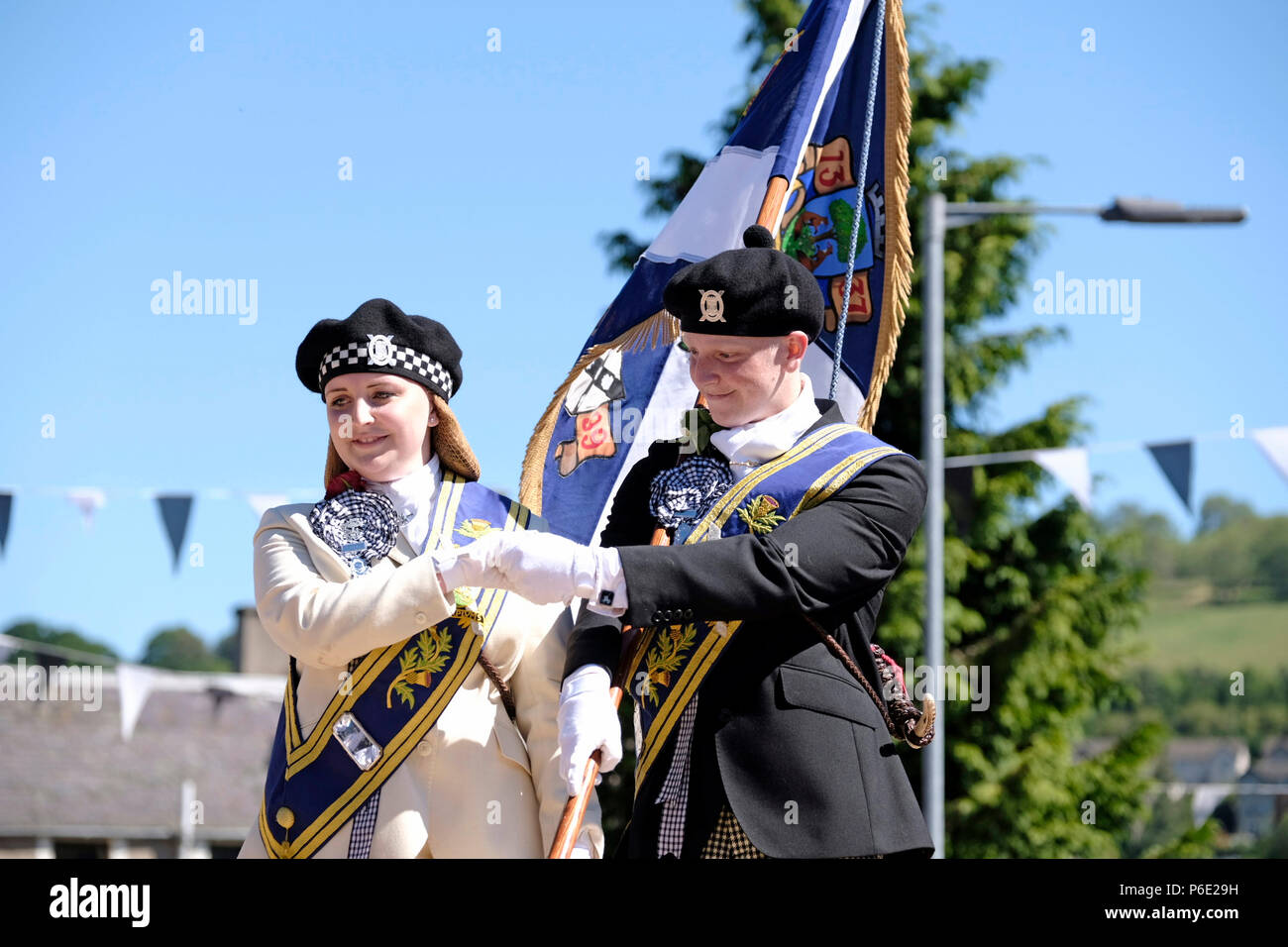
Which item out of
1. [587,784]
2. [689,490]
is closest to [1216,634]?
[689,490]

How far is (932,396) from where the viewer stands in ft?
34.1

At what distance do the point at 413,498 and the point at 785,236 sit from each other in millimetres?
1631

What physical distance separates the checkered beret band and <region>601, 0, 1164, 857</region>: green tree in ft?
34.3

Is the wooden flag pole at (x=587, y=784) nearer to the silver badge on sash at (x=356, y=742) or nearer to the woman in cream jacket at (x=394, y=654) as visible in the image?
the woman in cream jacket at (x=394, y=654)

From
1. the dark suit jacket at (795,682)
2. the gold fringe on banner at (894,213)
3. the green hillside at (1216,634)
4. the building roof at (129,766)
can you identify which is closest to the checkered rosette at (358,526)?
the dark suit jacket at (795,682)

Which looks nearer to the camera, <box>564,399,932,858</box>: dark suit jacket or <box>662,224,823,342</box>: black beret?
<box>564,399,932,858</box>: dark suit jacket

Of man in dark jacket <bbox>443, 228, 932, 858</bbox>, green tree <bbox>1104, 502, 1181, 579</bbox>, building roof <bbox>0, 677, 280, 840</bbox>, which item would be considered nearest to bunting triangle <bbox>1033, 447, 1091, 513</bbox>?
man in dark jacket <bbox>443, 228, 932, 858</bbox>

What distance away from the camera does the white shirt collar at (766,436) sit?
372 cm

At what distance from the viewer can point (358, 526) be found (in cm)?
392

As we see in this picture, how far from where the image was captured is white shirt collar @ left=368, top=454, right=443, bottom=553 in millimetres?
3992

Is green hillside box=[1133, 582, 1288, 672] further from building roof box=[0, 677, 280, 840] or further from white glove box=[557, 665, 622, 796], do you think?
white glove box=[557, 665, 622, 796]

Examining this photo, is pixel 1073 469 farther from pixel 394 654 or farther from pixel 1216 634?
pixel 1216 634
